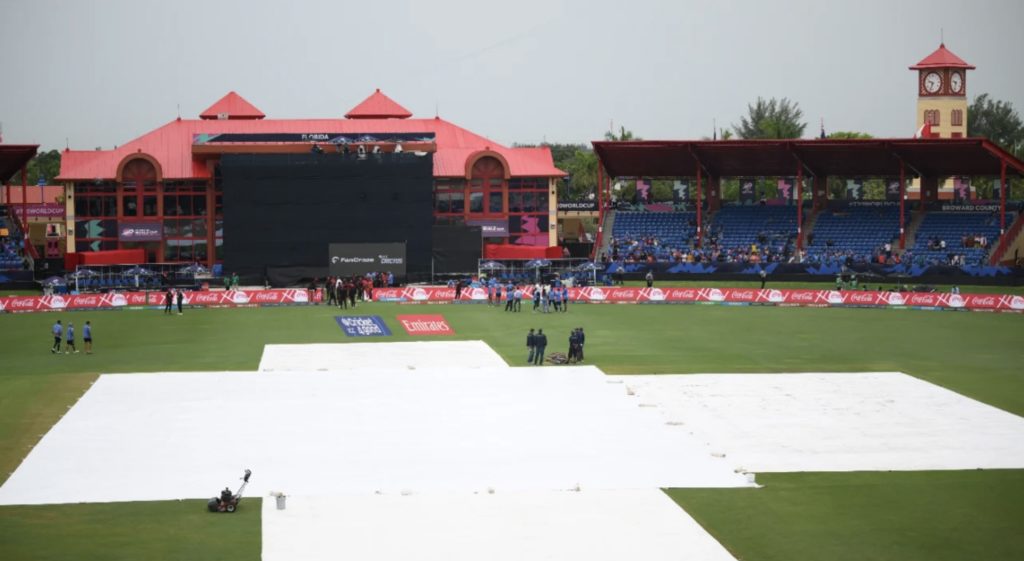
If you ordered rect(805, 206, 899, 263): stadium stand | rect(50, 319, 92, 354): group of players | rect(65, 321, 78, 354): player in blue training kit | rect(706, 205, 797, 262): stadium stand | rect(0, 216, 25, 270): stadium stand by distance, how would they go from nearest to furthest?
rect(50, 319, 92, 354): group of players
rect(65, 321, 78, 354): player in blue training kit
rect(0, 216, 25, 270): stadium stand
rect(805, 206, 899, 263): stadium stand
rect(706, 205, 797, 262): stadium stand

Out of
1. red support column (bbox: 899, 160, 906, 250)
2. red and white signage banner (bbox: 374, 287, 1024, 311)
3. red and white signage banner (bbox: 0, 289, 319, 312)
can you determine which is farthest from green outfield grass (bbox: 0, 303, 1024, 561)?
red support column (bbox: 899, 160, 906, 250)

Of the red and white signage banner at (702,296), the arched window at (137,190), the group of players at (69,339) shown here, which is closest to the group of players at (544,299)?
the red and white signage banner at (702,296)

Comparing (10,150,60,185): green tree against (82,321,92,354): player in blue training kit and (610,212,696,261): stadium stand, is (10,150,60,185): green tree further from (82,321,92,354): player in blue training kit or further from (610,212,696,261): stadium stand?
(82,321,92,354): player in blue training kit

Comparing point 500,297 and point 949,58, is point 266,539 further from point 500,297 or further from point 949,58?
point 949,58

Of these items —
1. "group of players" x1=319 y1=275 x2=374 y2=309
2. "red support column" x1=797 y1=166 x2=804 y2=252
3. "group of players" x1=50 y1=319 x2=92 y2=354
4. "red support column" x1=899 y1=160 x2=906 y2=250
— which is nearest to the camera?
"group of players" x1=50 y1=319 x2=92 y2=354

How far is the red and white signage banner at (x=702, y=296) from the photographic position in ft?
219

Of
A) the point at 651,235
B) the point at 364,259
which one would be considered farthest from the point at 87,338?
the point at 651,235

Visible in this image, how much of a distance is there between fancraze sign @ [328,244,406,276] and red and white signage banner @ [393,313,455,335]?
688 inches

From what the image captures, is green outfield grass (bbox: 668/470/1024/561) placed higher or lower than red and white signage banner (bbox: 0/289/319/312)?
lower

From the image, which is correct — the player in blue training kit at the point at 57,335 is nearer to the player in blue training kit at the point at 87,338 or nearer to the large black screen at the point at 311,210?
the player in blue training kit at the point at 87,338

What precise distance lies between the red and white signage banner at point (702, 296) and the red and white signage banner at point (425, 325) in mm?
8968

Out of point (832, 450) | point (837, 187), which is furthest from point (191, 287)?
point (837, 187)

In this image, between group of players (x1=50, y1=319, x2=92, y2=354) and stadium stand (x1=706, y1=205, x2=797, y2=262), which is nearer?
group of players (x1=50, y1=319, x2=92, y2=354)

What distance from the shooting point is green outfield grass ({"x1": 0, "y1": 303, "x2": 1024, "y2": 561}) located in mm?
22266
